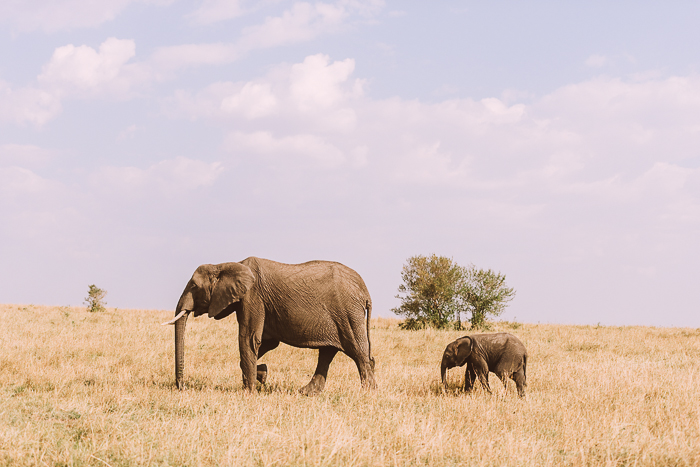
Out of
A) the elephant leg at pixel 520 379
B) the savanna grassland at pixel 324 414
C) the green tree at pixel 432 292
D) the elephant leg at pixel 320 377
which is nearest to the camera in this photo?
the savanna grassland at pixel 324 414

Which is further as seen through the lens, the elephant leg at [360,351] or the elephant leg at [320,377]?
the elephant leg at [360,351]

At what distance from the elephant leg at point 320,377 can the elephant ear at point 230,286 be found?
2.19m

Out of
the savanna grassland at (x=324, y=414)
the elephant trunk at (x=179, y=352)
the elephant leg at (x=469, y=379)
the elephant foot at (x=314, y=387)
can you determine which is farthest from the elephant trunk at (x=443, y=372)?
the elephant trunk at (x=179, y=352)

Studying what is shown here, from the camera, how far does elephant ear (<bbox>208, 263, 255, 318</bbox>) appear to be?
11062 millimetres

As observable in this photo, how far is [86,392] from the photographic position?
10.5 m

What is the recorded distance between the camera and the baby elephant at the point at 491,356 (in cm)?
1227

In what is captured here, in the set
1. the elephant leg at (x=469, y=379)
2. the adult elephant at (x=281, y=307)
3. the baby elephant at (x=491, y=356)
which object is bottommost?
the elephant leg at (x=469, y=379)

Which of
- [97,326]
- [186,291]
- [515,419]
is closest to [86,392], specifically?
[186,291]

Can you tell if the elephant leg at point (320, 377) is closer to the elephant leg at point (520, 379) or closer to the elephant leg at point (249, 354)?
the elephant leg at point (249, 354)

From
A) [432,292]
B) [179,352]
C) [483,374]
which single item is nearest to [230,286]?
[179,352]

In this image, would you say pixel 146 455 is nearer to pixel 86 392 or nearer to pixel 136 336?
→ pixel 86 392

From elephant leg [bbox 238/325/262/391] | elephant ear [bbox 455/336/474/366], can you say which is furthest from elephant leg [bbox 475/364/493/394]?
elephant leg [bbox 238/325/262/391]

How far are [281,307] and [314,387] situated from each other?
6.03ft

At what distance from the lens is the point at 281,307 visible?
11.3 m
